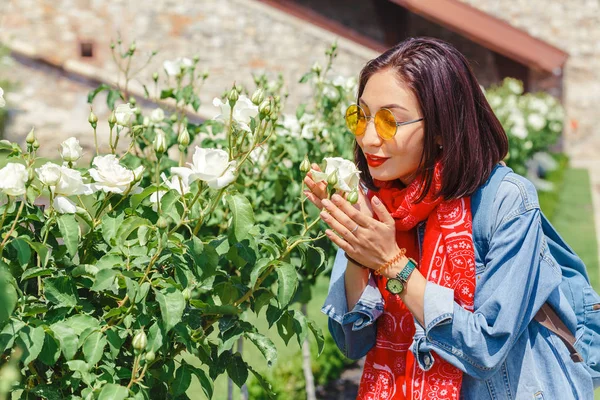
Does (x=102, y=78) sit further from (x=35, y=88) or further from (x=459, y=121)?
(x=459, y=121)

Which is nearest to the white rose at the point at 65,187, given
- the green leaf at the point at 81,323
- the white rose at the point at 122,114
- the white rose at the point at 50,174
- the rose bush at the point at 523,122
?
the white rose at the point at 50,174

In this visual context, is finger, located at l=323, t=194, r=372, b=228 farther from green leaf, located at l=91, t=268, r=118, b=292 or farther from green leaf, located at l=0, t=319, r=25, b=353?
green leaf, located at l=0, t=319, r=25, b=353

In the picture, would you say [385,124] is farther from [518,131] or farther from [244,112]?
[518,131]

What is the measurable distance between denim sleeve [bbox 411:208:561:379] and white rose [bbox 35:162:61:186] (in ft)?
2.63

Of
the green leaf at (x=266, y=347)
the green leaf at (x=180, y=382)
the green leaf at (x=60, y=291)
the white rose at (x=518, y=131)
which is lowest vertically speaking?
the white rose at (x=518, y=131)

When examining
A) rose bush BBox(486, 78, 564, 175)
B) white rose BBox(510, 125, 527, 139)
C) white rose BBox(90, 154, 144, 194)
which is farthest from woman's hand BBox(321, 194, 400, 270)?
white rose BBox(510, 125, 527, 139)

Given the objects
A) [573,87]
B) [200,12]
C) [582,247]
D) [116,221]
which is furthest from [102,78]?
[116,221]

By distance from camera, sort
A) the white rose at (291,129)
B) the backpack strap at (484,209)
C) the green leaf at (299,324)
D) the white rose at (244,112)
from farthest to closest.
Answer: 1. the white rose at (291,129)
2. the green leaf at (299,324)
3. the white rose at (244,112)
4. the backpack strap at (484,209)

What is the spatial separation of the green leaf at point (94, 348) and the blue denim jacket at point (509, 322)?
2.15 feet

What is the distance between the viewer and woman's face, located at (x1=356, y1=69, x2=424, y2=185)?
188 cm

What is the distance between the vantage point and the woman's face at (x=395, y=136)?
188cm

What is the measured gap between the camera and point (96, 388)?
177cm

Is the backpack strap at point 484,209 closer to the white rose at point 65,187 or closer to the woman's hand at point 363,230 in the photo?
the woman's hand at point 363,230

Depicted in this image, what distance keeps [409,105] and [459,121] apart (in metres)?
0.11
